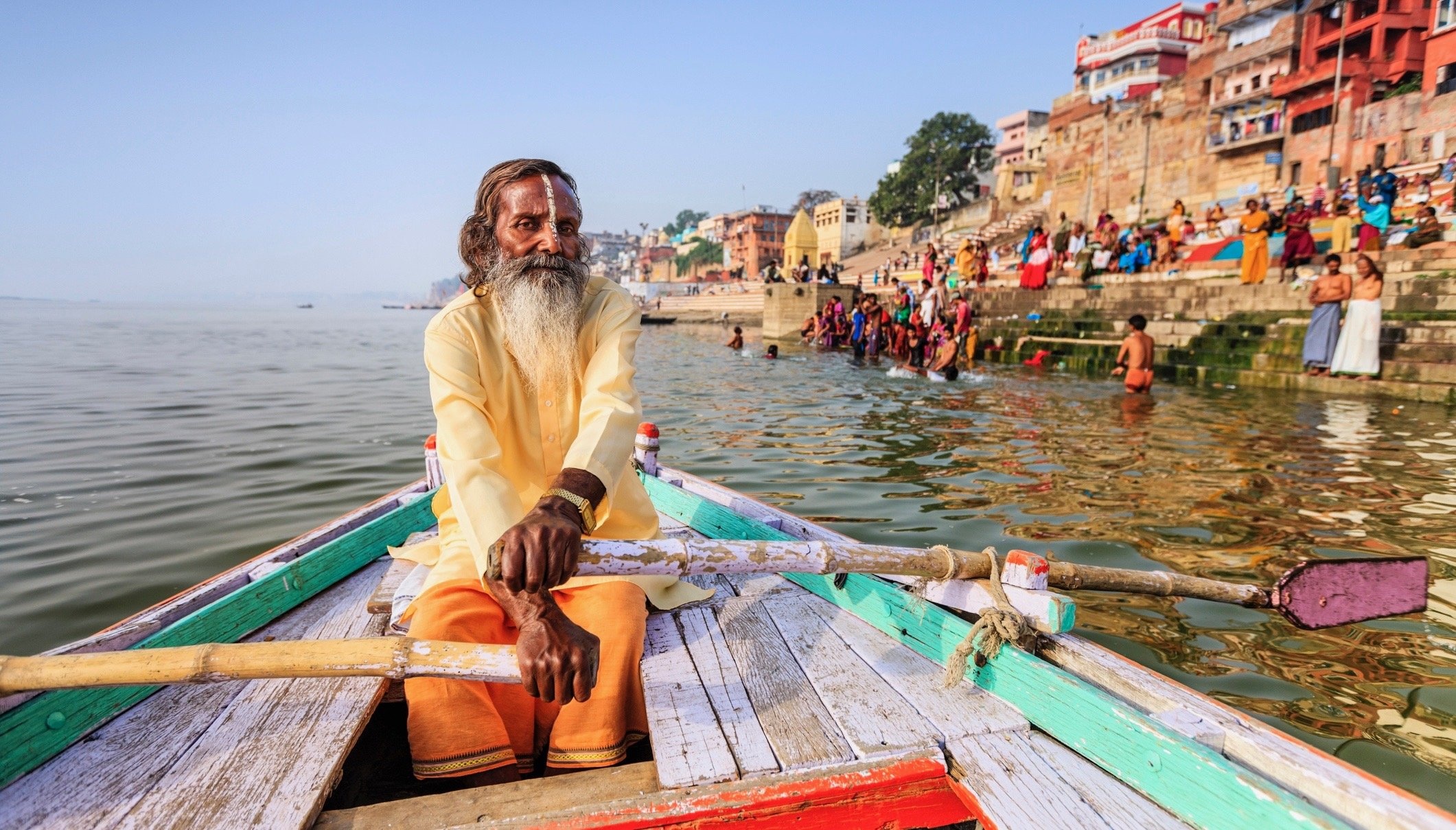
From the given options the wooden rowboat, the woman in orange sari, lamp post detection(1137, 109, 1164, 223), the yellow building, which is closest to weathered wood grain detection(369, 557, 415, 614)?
the wooden rowboat

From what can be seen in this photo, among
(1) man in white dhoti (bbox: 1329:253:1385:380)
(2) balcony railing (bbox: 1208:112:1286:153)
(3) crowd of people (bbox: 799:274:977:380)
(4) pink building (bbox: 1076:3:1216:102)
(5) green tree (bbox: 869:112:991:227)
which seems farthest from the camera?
(5) green tree (bbox: 869:112:991:227)

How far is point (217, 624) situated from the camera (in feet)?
7.76

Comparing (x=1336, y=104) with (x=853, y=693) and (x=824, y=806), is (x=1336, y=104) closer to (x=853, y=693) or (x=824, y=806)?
(x=853, y=693)

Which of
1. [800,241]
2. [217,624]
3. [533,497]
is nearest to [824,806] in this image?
[533,497]

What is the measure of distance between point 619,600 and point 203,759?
3.45 feet

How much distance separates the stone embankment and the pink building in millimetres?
38497

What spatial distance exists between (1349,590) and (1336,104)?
102 feet

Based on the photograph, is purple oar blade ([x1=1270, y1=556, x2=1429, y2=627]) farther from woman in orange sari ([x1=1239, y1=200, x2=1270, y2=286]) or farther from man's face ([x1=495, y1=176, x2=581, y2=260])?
woman in orange sari ([x1=1239, y1=200, x2=1270, y2=286])

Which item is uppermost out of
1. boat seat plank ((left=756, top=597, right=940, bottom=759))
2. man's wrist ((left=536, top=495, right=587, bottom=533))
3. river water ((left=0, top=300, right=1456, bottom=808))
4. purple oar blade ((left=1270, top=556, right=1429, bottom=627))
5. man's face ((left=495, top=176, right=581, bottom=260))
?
man's face ((left=495, top=176, right=581, bottom=260))

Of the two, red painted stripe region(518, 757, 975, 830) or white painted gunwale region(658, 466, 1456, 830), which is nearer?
white painted gunwale region(658, 466, 1456, 830)

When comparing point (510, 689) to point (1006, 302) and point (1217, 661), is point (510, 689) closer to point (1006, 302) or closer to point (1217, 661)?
point (1217, 661)

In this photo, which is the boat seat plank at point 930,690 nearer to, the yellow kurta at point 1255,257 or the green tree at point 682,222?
the yellow kurta at point 1255,257

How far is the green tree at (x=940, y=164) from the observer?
57250mm

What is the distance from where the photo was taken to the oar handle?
5.22 feet
